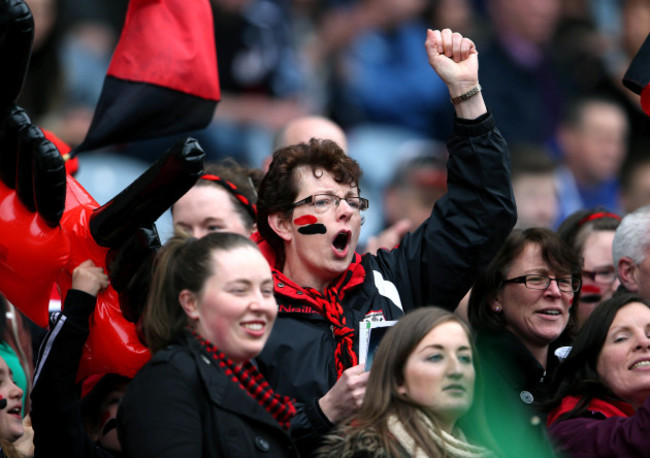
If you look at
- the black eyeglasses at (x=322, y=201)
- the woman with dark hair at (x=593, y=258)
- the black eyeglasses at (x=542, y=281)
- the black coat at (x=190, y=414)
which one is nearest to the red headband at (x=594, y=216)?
the woman with dark hair at (x=593, y=258)

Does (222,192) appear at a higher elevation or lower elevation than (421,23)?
lower

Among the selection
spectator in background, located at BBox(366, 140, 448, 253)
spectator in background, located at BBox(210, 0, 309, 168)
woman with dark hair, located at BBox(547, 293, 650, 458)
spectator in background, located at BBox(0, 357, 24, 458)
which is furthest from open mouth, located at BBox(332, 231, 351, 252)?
spectator in background, located at BBox(210, 0, 309, 168)

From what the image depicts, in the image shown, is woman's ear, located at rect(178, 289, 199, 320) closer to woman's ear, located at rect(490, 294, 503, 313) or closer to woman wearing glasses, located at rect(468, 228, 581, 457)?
woman wearing glasses, located at rect(468, 228, 581, 457)

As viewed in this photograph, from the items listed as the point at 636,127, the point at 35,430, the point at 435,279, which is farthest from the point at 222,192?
the point at 636,127

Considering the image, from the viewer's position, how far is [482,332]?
4.10m

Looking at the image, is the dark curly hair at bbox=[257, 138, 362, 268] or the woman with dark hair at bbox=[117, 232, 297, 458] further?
the dark curly hair at bbox=[257, 138, 362, 268]

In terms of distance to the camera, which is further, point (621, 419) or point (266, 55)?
point (266, 55)

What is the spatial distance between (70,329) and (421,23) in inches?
215

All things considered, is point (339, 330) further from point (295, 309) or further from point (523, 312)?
point (523, 312)

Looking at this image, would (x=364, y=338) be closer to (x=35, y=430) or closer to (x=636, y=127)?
(x=35, y=430)

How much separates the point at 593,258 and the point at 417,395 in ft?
5.96

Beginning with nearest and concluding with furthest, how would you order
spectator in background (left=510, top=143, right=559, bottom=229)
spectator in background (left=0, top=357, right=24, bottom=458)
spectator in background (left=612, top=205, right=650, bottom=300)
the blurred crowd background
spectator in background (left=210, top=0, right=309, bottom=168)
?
spectator in background (left=0, top=357, right=24, bottom=458)
spectator in background (left=612, top=205, right=650, bottom=300)
spectator in background (left=510, top=143, right=559, bottom=229)
the blurred crowd background
spectator in background (left=210, top=0, right=309, bottom=168)

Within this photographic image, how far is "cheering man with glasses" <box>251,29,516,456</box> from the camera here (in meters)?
3.64

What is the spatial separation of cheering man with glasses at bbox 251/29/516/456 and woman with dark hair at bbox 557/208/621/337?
1.01 meters
